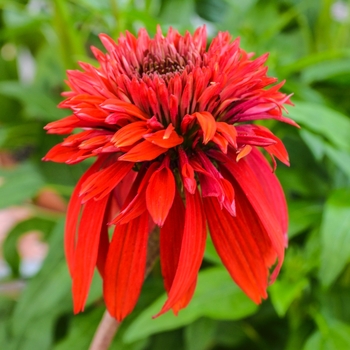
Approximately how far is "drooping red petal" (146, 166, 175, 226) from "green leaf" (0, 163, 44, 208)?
0.96 ft

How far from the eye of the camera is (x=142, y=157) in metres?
0.19

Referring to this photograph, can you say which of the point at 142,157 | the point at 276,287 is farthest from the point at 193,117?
the point at 276,287

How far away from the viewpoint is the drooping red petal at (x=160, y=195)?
0.18m

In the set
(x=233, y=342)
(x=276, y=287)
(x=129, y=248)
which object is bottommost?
(x=233, y=342)

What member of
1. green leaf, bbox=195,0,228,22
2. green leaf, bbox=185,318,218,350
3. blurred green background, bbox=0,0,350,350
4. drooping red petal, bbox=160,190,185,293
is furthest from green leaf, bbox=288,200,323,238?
green leaf, bbox=195,0,228,22

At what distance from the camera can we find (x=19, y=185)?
470mm

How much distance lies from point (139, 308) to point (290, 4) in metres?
0.45

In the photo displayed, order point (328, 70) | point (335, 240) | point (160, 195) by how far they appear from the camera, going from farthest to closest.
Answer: point (328, 70)
point (335, 240)
point (160, 195)

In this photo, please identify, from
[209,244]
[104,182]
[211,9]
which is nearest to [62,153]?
[104,182]

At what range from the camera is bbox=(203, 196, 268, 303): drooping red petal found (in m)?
0.21

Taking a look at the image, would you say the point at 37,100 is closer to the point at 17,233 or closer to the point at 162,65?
the point at 17,233

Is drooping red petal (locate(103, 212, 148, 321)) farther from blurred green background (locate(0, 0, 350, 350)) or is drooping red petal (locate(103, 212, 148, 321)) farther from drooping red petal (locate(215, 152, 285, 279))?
blurred green background (locate(0, 0, 350, 350))

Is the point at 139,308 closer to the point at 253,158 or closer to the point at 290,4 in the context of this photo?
the point at 253,158

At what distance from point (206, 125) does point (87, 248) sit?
0.08m
